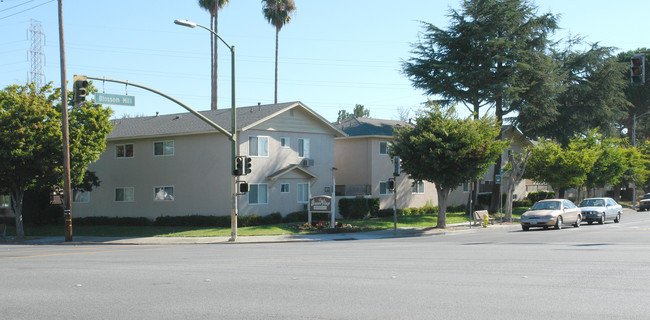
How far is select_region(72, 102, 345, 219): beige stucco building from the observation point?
116 ft

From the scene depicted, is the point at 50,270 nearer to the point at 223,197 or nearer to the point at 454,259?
the point at 454,259

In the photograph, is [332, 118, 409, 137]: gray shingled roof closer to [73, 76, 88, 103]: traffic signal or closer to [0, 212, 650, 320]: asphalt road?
[73, 76, 88, 103]: traffic signal

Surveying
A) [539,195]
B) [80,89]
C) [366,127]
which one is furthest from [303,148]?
[539,195]

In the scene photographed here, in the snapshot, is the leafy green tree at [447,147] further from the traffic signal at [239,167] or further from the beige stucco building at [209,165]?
the traffic signal at [239,167]

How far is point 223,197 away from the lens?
3494 cm

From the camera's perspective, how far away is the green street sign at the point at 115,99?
842 inches

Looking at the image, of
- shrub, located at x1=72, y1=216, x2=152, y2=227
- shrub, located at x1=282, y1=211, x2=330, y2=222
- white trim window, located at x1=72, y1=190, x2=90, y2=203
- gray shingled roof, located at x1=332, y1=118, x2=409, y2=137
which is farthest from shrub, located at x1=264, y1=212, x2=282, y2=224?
white trim window, located at x1=72, y1=190, x2=90, y2=203

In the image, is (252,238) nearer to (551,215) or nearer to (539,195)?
(551,215)

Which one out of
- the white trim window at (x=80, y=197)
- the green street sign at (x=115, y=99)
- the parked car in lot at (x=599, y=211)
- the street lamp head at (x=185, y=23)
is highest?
the street lamp head at (x=185, y=23)

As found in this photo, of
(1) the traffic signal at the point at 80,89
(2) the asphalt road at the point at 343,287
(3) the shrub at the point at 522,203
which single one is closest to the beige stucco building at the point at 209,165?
(1) the traffic signal at the point at 80,89

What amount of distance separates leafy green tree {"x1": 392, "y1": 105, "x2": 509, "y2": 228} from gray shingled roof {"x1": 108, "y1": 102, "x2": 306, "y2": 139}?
8.54m

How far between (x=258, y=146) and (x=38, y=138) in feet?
38.7

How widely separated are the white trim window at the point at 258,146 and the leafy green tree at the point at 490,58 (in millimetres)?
14203

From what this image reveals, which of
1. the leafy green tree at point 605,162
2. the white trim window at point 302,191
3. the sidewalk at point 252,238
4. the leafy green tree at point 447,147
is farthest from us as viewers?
the leafy green tree at point 605,162
